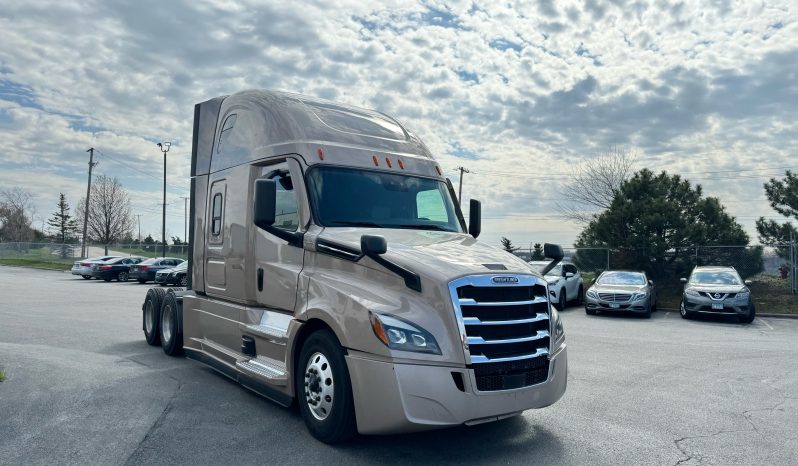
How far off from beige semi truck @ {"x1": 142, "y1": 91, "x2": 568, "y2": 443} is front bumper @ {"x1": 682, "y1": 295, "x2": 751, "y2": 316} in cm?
1256

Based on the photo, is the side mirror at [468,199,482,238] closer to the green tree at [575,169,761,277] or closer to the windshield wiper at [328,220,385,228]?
the windshield wiper at [328,220,385,228]

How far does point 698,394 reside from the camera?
7.35 m

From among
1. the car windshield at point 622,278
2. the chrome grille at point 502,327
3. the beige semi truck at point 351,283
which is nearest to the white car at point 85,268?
the car windshield at point 622,278

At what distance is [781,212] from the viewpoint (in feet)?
77.9

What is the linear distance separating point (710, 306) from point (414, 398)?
1517 centimetres

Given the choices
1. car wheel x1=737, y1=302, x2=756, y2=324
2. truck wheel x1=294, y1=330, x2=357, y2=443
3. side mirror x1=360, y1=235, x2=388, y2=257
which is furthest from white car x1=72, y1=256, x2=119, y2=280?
side mirror x1=360, y1=235, x2=388, y2=257

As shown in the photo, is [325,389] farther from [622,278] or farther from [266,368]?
[622,278]

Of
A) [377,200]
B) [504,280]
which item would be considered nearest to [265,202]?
[377,200]

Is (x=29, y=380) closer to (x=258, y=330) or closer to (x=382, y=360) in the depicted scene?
(x=258, y=330)

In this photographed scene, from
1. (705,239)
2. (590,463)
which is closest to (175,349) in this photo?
(590,463)

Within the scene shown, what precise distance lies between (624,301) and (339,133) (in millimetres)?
13573

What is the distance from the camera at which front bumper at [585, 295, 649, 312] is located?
17.6 metres

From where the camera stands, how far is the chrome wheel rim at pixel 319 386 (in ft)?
16.9

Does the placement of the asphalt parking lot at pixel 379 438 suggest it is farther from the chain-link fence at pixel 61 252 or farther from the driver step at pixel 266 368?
the chain-link fence at pixel 61 252
